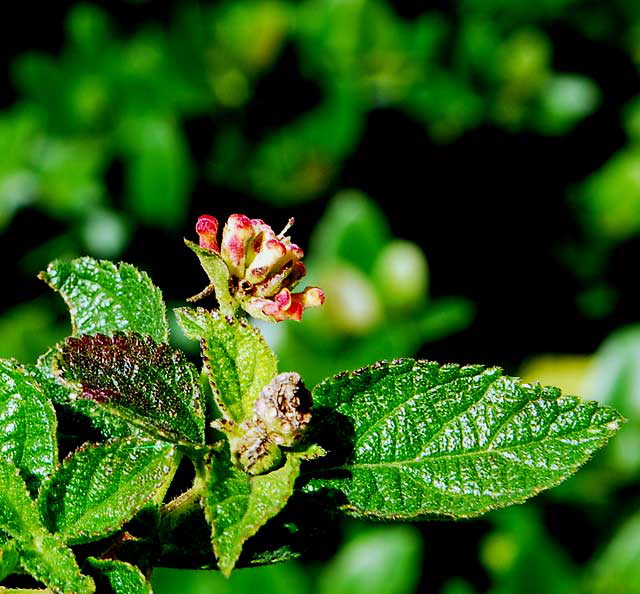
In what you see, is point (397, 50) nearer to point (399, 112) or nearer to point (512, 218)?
point (399, 112)

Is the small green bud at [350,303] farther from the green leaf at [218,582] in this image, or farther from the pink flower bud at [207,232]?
the pink flower bud at [207,232]

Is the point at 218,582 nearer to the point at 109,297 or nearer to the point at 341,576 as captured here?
the point at 341,576

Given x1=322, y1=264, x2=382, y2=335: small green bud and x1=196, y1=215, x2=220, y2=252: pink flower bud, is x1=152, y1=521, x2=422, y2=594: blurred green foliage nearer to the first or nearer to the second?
x1=322, y1=264, x2=382, y2=335: small green bud

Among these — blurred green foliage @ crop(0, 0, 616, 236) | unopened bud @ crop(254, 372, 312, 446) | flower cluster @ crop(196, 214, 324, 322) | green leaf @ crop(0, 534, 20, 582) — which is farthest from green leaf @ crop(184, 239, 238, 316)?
blurred green foliage @ crop(0, 0, 616, 236)

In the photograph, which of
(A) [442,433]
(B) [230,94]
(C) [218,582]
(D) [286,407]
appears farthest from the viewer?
(B) [230,94]

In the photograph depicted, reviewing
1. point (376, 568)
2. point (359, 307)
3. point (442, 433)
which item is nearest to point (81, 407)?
point (442, 433)

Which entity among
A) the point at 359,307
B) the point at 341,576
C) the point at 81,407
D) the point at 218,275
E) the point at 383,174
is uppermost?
the point at 218,275

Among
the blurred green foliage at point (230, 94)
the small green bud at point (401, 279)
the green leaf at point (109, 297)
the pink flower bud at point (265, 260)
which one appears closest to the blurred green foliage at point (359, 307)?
the small green bud at point (401, 279)
